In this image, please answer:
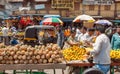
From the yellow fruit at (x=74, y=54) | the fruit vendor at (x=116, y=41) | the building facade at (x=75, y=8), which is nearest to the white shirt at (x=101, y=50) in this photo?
the yellow fruit at (x=74, y=54)

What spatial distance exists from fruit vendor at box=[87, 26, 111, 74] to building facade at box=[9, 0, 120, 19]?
1540 inches

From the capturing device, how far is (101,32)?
794cm

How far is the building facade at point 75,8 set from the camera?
156ft

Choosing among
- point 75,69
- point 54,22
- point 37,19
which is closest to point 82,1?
point 37,19

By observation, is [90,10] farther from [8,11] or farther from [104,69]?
[104,69]

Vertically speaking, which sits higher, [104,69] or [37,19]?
[104,69]

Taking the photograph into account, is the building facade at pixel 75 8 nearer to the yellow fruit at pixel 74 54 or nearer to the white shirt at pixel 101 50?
the yellow fruit at pixel 74 54

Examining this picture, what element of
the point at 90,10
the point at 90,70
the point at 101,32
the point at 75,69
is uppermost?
the point at 101,32

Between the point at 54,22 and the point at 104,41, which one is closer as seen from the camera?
the point at 104,41

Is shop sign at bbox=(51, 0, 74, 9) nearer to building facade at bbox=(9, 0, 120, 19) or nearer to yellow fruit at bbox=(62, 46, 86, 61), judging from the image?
building facade at bbox=(9, 0, 120, 19)

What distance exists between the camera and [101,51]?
7992mm

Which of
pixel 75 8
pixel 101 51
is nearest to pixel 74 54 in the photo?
pixel 101 51

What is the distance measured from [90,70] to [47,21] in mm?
18159

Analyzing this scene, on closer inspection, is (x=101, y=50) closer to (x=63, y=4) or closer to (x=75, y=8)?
(x=75, y=8)
